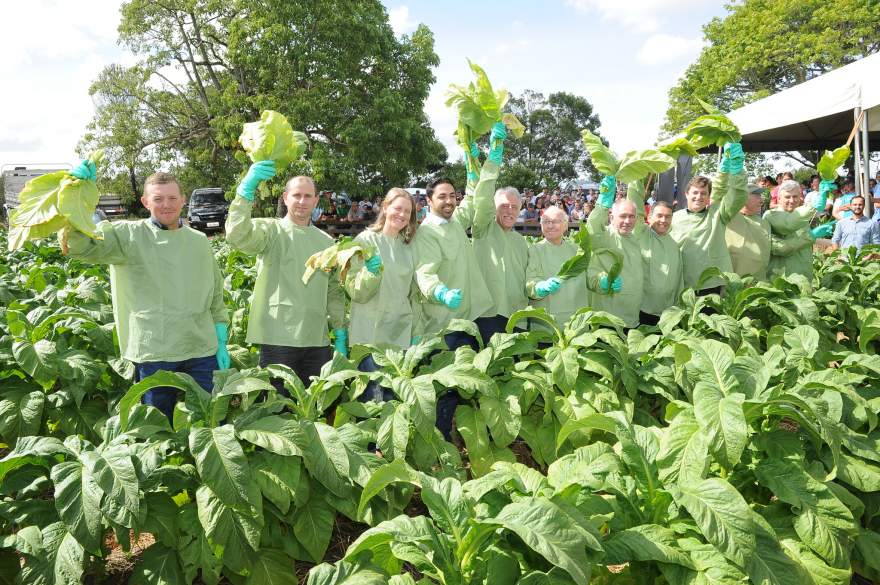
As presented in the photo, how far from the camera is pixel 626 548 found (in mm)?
2207

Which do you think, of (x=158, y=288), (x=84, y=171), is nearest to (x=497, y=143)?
(x=158, y=288)

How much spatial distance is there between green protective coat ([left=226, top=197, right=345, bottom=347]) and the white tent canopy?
9599mm

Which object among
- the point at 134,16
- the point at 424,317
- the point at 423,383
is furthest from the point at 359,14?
the point at 423,383

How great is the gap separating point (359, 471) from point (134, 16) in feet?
84.1

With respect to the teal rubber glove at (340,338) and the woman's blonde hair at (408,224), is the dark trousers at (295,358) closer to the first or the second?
the teal rubber glove at (340,338)

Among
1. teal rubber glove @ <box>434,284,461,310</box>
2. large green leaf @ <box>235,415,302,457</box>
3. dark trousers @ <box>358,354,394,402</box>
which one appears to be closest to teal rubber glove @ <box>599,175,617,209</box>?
teal rubber glove @ <box>434,284,461,310</box>

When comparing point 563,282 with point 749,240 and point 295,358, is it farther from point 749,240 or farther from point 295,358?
point 749,240

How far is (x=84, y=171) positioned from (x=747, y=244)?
5246 millimetres

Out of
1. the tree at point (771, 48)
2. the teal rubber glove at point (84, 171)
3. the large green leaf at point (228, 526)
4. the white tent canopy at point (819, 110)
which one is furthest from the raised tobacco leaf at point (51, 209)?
the tree at point (771, 48)

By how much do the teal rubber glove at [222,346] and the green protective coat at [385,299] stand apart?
2.50ft

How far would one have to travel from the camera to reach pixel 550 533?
76.7 inches

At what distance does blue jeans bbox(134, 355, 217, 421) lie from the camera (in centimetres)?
341

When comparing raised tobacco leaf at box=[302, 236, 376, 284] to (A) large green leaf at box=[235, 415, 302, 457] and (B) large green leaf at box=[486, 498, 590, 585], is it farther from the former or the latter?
(B) large green leaf at box=[486, 498, 590, 585]

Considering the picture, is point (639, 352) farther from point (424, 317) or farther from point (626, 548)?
point (626, 548)
